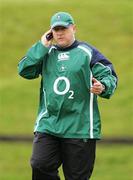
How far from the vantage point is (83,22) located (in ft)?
91.1

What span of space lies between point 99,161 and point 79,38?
9033 mm

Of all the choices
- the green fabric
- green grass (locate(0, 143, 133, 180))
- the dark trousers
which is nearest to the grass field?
green grass (locate(0, 143, 133, 180))

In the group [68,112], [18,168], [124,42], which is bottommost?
[18,168]

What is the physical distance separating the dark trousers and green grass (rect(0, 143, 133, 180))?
22.5ft

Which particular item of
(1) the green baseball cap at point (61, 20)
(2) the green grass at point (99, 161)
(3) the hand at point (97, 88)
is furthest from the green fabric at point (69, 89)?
(2) the green grass at point (99, 161)

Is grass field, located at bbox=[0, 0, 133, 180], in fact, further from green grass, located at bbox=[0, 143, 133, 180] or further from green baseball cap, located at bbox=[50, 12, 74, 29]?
green baseball cap, located at bbox=[50, 12, 74, 29]

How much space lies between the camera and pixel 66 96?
8312mm

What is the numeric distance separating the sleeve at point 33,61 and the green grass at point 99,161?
6.96m

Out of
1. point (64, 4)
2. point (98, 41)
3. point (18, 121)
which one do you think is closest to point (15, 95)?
point (18, 121)

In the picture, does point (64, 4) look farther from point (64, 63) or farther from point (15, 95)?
point (64, 63)

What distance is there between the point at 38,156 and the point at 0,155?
31.0 ft

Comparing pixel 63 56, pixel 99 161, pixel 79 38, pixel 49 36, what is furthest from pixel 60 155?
pixel 79 38

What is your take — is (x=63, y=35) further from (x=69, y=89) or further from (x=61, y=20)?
(x=69, y=89)

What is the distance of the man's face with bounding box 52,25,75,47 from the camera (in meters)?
8.35
